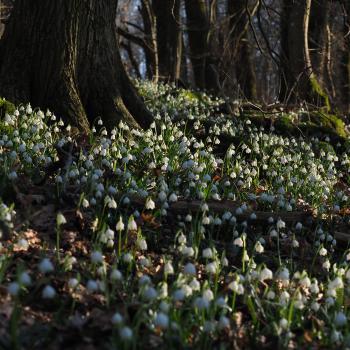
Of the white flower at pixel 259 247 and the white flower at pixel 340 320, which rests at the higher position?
the white flower at pixel 259 247

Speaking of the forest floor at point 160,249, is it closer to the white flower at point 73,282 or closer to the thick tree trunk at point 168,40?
the white flower at point 73,282

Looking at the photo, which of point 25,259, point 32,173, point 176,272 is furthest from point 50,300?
point 32,173

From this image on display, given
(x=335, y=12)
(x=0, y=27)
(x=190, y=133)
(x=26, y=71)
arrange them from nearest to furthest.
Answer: (x=26, y=71), (x=190, y=133), (x=0, y=27), (x=335, y=12)

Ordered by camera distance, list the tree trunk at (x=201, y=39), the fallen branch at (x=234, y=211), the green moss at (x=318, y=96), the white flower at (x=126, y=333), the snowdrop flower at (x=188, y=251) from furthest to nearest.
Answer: the tree trunk at (x=201, y=39) → the green moss at (x=318, y=96) → the fallen branch at (x=234, y=211) → the snowdrop flower at (x=188, y=251) → the white flower at (x=126, y=333)

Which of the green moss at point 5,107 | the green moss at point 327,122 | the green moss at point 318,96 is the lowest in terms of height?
the green moss at point 327,122

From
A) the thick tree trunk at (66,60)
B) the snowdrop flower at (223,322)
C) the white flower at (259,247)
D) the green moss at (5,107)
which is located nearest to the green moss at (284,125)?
the thick tree trunk at (66,60)

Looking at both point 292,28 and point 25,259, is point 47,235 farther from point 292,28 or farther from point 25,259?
point 292,28

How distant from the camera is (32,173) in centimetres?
457

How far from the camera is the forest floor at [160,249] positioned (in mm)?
2652

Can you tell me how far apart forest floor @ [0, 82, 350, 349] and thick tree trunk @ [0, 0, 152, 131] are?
1.09ft

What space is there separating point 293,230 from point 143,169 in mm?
1403

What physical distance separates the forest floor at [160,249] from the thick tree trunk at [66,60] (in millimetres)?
333

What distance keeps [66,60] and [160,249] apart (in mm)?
3062

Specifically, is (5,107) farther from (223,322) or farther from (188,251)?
(223,322)
